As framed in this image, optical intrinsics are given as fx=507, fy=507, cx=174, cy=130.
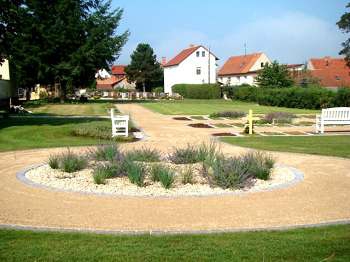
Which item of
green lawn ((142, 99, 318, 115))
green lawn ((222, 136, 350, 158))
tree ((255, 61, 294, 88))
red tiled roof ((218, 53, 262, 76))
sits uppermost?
red tiled roof ((218, 53, 262, 76))

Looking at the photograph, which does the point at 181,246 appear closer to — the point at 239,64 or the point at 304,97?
the point at 304,97

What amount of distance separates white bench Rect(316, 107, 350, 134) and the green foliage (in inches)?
756

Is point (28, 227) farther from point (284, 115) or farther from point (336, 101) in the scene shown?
point (336, 101)

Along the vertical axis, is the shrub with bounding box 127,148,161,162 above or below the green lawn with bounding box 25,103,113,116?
above

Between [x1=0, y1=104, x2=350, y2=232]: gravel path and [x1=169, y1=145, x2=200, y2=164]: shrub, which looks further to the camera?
[x1=169, y1=145, x2=200, y2=164]: shrub

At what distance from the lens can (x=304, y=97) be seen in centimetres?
4134

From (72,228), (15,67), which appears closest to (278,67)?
(15,67)

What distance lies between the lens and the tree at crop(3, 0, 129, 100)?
45778 mm

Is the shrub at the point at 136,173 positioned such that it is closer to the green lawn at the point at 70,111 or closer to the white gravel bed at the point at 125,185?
the white gravel bed at the point at 125,185

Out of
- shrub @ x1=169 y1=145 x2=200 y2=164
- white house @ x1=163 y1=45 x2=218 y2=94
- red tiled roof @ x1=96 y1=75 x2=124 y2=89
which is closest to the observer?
shrub @ x1=169 y1=145 x2=200 y2=164

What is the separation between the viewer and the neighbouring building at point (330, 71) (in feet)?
242

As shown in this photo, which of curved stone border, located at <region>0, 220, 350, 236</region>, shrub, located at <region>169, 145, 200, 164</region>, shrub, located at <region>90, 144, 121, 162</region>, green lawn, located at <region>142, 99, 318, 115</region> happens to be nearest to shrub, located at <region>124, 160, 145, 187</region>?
shrub, located at <region>90, 144, 121, 162</region>

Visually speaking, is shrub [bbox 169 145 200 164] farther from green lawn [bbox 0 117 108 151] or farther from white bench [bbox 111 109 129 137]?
white bench [bbox 111 109 129 137]

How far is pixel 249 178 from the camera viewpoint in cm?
948
